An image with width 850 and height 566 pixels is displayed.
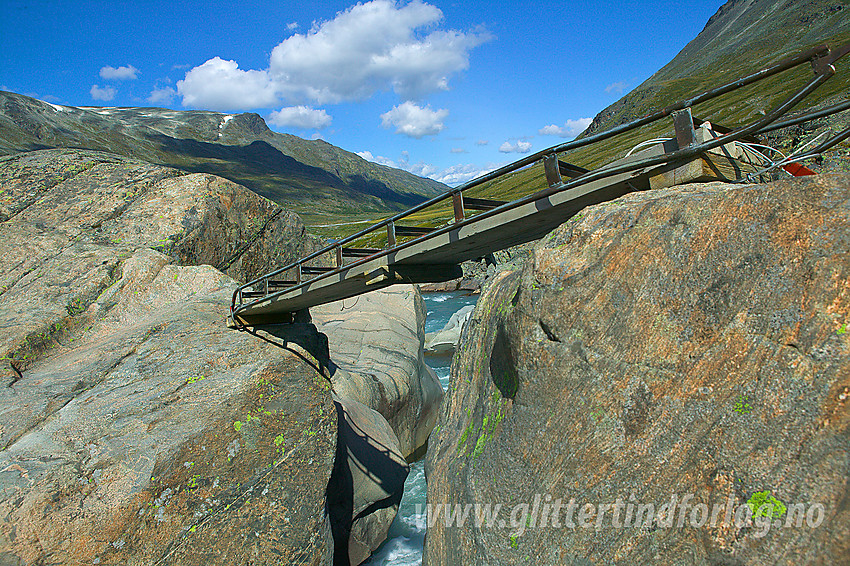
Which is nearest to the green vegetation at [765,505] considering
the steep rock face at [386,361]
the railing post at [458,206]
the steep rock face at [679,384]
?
the steep rock face at [679,384]

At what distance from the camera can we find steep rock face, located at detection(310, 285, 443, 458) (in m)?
15.9

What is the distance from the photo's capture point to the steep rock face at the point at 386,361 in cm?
1593

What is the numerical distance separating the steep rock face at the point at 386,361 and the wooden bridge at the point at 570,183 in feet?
18.9

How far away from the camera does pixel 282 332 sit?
12.6 meters

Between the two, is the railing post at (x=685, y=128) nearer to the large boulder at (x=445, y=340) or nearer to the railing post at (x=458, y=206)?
the railing post at (x=458, y=206)

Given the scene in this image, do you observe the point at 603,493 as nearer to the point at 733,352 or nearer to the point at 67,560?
the point at 733,352

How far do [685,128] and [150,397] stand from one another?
10.5 meters

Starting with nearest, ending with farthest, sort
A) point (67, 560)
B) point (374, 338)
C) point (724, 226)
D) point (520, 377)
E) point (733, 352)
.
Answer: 1. point (733, 352)
2. point (724, 226)
3. point (520, 377)
4. point (67, 560)
5. point (374, 338)

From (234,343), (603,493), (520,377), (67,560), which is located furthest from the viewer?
(234,343)

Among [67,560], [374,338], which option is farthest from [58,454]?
[374,338]

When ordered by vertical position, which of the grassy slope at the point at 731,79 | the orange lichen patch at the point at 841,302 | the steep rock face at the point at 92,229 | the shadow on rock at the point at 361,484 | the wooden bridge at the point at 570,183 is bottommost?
the shadow on rock at the point at 361,484

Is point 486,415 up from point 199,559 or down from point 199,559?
up

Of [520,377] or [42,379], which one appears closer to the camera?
[520,377]

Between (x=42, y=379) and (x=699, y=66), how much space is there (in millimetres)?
216590
